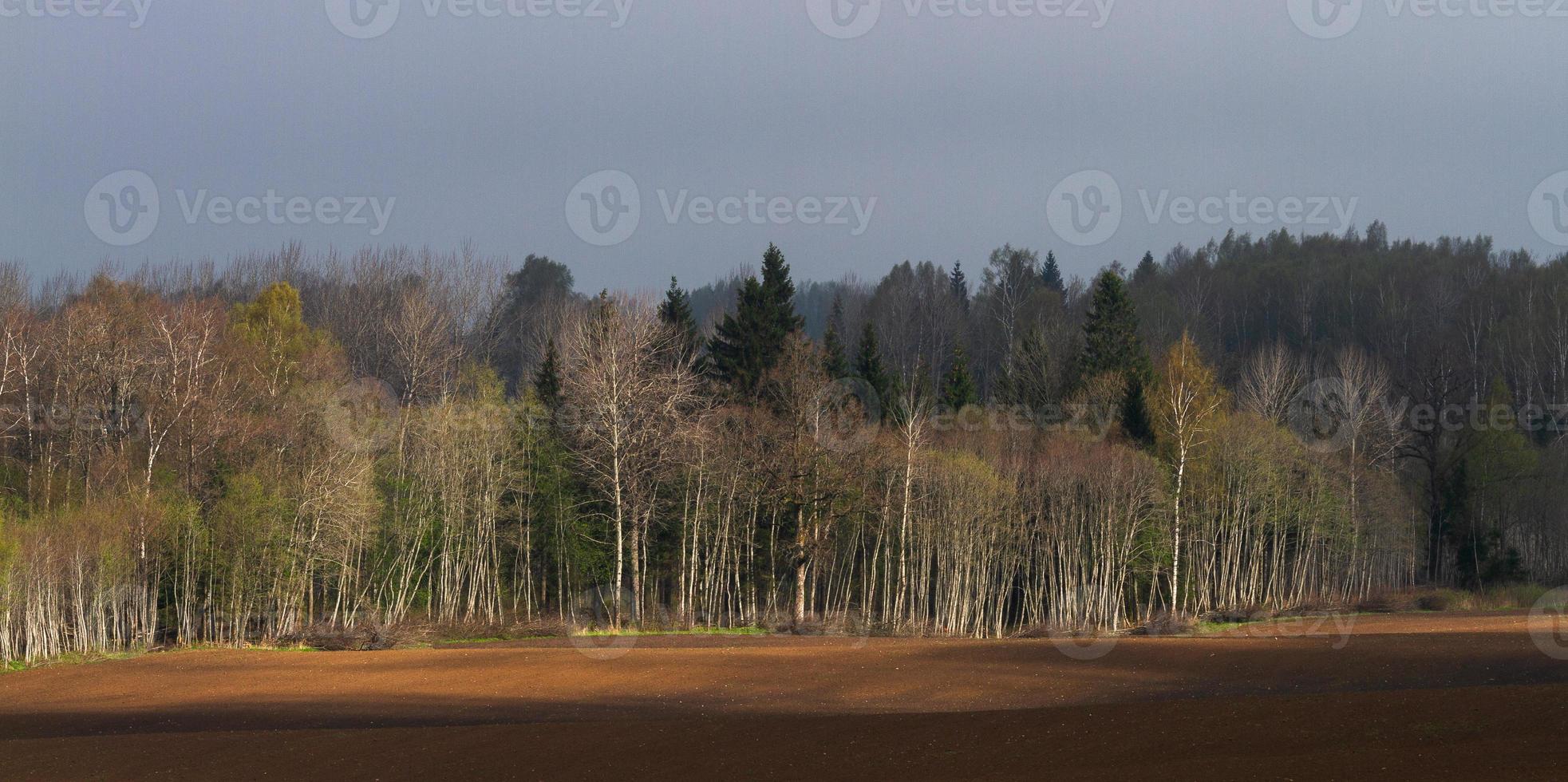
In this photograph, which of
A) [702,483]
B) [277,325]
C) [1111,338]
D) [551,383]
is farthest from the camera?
[1111,338]

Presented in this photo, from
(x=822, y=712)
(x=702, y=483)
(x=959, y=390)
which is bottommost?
(x=822, y=712)

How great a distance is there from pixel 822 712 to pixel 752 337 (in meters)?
31.5

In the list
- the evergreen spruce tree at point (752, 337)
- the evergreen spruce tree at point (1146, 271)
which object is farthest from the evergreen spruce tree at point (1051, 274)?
the evergreen spruce tree at point (752, 337)

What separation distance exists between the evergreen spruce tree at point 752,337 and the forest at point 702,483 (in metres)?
0.15

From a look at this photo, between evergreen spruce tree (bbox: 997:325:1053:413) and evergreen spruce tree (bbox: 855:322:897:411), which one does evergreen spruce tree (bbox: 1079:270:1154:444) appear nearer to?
evergreen spruce tree (bbox: 997:325:1053:413)

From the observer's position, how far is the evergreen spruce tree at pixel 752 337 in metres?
54.3

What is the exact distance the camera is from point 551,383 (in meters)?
54.5

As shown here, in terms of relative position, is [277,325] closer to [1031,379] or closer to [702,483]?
[702,483]

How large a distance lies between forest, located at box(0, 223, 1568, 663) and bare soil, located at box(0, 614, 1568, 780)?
23.2 ft

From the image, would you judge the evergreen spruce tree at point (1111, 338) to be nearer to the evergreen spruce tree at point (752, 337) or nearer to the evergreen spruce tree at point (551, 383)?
the evergreen spruce tree at point (752, 337)

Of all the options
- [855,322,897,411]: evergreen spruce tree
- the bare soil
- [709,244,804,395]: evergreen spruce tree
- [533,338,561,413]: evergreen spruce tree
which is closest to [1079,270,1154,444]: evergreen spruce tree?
[855,322,897,411]: evergreen spruce tree

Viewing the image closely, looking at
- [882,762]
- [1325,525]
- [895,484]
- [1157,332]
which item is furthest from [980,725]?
[1157,332]

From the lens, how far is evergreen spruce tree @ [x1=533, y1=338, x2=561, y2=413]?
177ft

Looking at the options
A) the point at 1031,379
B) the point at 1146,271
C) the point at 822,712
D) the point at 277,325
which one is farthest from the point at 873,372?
the point at 1146,271
